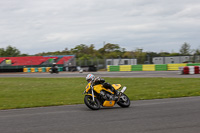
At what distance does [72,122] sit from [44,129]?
93 centimetres

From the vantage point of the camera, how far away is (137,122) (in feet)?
22.2

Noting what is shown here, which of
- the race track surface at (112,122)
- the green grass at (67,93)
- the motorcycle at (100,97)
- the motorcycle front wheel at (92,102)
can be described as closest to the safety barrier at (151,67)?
the green grass at (67,93)

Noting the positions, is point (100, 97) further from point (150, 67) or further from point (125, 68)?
point (125, 68)

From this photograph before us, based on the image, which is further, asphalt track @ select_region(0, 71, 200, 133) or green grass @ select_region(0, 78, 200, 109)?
green grass @ select_region(0, 78, 200, 109)

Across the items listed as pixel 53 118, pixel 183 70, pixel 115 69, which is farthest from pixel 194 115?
pixel 115 69

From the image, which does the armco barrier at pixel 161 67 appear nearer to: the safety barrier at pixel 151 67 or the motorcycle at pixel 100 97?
the safety barrier at pixel 151 67

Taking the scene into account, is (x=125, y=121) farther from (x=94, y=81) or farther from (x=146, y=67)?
(x=146, y=67)

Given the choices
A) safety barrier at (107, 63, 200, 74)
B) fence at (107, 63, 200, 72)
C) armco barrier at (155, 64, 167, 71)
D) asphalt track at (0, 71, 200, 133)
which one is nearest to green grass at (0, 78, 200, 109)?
asphalt track at (0, 71, 200, 133)

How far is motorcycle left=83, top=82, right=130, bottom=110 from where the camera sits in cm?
916

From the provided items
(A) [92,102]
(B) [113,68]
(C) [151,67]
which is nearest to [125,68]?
(B) [113,68]

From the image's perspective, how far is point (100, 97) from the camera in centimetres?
941

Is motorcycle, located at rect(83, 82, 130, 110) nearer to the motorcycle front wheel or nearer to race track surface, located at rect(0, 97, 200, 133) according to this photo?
the motorcycle front wheel

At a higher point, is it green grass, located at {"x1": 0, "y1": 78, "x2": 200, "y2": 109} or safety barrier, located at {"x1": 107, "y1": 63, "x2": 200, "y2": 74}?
safety barrier, located at {"x1": 107, "y1": 63, "x2": 200, "y2": 74}

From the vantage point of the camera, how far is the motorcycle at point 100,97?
9.16m
